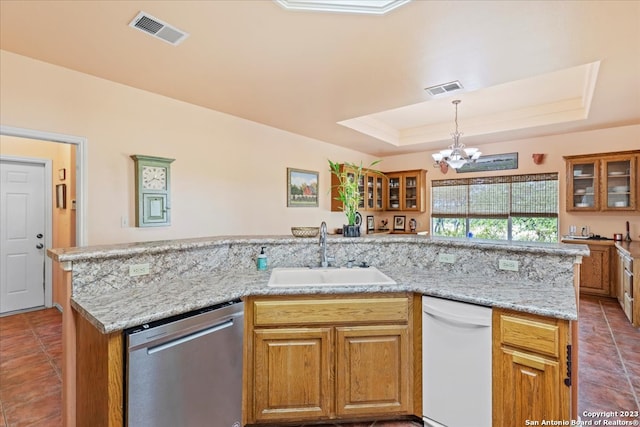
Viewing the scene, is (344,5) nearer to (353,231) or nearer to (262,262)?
(353,231)

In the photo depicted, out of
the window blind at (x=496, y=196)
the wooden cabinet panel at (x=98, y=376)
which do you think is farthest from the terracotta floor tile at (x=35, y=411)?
the window blind at (x=496, y=196)

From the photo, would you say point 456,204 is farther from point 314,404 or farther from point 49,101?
point 49,101

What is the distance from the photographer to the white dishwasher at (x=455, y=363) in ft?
5.67

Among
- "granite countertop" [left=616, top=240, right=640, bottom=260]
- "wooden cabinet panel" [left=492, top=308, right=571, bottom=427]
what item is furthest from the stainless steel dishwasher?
"granite countertop" [left=616, top=240, right=640, bottom=260]

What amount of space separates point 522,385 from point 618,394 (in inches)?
57.7

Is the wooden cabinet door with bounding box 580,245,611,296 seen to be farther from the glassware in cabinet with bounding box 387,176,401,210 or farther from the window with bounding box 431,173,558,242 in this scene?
the glassware in cabinet with bounding box 387,176,401,210

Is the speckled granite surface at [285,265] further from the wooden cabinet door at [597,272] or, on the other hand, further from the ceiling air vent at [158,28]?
the wooden cabinet door at [597,272]

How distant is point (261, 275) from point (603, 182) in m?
5.48

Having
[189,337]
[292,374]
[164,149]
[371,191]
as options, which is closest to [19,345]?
[164,149]

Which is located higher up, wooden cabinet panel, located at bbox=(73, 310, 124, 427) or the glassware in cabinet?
the glassware in cabinet

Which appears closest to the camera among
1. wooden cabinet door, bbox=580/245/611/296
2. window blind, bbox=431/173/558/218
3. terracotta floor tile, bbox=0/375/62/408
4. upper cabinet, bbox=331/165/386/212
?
terracotta floor tile, bbox=0/375/62/408

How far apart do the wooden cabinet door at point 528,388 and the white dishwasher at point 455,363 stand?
0.27 feet

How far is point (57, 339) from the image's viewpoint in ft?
11.1

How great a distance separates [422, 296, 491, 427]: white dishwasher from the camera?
5.67 feet
